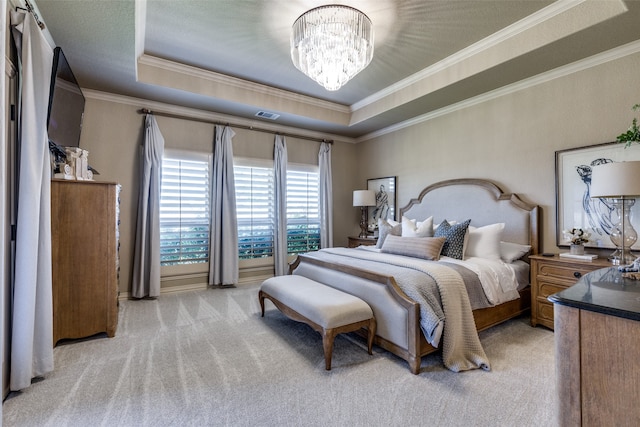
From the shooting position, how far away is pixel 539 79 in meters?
3.35

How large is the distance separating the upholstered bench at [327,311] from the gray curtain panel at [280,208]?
7.05 ft

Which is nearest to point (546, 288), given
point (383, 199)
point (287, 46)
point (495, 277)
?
point (495, 277)

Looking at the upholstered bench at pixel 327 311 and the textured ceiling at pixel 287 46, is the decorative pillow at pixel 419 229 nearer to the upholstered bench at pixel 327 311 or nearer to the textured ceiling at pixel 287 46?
the upholstered bench at pixel 327 311

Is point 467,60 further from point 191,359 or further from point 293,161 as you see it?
point 191,359

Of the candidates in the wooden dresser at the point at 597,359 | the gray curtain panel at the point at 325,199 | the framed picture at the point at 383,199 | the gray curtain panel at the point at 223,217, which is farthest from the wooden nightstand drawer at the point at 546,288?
the gray curtain panel at the point at 223,217

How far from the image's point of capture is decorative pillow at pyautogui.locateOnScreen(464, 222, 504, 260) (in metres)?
3.25

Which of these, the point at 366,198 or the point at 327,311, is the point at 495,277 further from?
the point at 366,198

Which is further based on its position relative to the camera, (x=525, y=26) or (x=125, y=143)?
(x=125, y=143)

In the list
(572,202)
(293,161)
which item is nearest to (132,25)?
(293,161)

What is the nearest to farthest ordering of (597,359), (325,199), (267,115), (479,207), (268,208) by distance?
(597,359), (479,207), (267,115), (268,208), (325,199)

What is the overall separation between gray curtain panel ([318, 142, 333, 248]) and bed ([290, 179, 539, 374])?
49.7 inches

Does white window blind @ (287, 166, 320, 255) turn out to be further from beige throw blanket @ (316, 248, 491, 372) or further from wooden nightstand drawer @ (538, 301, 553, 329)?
wooden nightstand drawer @ (538, 301, 553, 329)

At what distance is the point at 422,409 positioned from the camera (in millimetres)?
1759

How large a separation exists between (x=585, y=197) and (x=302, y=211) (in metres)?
3.76
